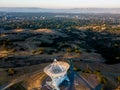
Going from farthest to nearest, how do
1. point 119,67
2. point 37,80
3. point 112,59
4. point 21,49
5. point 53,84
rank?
1. point 21,49
2. point 112,59
3. point 119,67
4. point 37,80
5. point 53,84

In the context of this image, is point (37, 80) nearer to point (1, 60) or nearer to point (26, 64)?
point (26, 64)

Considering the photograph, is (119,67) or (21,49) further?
(21,49)

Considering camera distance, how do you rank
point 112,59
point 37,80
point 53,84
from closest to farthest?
point 53,84
point 37,80
point 112,59

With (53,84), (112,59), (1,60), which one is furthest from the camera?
(112,59)

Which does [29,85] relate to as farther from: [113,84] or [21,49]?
[21,49]

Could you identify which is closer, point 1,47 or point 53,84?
point 53,84

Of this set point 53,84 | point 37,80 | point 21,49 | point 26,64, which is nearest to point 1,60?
point 26,64

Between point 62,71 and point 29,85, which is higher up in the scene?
point 62,71

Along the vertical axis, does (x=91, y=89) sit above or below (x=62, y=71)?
below

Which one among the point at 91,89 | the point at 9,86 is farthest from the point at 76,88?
the point at 9,86
